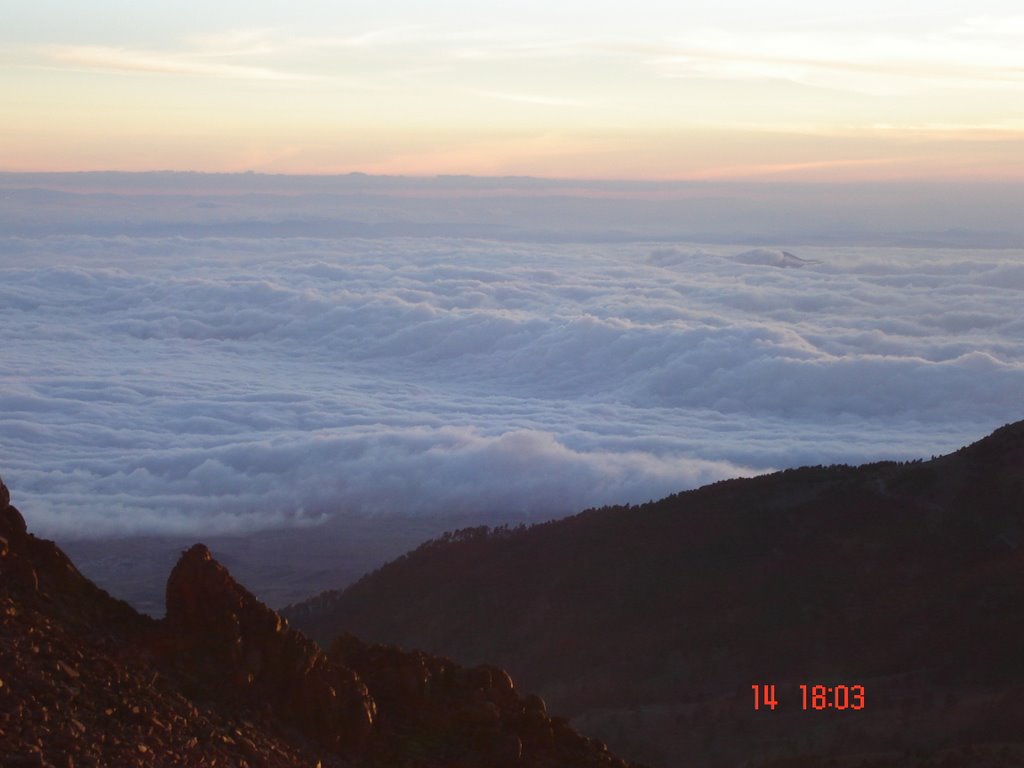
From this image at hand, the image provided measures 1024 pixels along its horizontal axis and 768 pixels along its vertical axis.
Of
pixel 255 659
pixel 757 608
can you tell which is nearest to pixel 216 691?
pixel 255 659

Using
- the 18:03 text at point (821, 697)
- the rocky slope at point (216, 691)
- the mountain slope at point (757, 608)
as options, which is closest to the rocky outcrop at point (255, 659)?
the rocky slope at point (216, 691)

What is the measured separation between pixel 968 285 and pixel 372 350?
78.5 m

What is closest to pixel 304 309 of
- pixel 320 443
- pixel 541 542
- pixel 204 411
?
pixel 204 411

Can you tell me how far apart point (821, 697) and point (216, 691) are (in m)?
16.4

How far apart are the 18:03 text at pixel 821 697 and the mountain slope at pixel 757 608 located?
24cm

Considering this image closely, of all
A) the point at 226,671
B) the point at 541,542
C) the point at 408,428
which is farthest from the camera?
the point at 408,428

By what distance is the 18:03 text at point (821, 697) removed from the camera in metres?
22.7

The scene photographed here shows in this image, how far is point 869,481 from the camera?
35.7 meters

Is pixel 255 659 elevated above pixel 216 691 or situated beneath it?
elevated above

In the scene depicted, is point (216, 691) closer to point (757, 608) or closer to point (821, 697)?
point (821, 697)

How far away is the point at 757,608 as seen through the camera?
98.1 feet

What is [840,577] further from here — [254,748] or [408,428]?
[408,428]

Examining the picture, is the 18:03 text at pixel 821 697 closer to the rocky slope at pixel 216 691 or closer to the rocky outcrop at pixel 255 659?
the rocky slope at pixel 216 691

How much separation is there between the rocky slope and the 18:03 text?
12363mm
